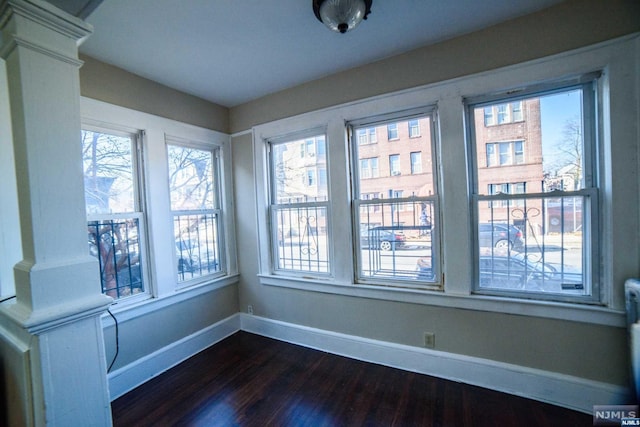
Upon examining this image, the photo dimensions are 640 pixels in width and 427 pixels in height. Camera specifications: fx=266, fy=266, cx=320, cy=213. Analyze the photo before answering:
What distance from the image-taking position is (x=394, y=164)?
2309mm

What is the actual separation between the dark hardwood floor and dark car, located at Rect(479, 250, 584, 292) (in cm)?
76

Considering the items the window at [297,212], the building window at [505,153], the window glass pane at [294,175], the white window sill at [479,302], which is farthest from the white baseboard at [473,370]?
the building window at [505,153]

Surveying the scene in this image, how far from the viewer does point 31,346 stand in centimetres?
108

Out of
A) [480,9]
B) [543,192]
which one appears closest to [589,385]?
[543,192]

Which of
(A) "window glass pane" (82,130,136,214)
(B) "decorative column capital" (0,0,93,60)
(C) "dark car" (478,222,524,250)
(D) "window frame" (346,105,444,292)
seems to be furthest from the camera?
(D) "window frame" (346,105,444,292)

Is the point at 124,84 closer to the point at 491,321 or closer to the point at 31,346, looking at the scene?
the point at 31,346

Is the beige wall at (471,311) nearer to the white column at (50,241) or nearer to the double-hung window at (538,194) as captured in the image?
the double-hung window at (538,194)

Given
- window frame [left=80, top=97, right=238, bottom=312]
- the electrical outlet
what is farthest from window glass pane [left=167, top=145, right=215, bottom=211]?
the electrical outlet

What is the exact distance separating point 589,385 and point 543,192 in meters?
1.26

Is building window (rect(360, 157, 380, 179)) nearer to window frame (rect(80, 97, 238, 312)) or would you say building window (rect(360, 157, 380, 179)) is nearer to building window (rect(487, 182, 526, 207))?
building window (rect(487, 182, 526, 207))

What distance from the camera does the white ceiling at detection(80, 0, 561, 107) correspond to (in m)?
1.62

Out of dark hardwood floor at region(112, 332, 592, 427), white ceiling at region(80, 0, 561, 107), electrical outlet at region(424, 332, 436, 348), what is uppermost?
white ceiling at region(80, 0, 561, 107)

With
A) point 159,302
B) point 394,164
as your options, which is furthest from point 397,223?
point 159,302

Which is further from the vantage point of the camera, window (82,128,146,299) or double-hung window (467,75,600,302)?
window (82,128,146,299)
